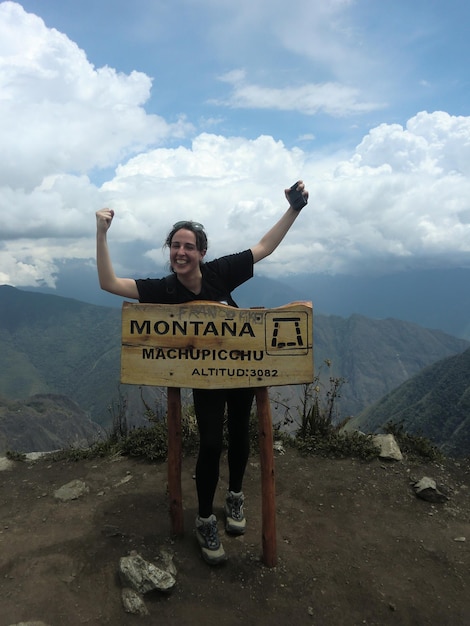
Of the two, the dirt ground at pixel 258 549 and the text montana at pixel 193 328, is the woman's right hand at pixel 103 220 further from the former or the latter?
the dirt ground at pixel 258 549

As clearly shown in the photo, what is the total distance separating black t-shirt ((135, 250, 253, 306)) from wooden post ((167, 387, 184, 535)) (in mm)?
870

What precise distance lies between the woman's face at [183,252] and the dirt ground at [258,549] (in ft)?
8.62

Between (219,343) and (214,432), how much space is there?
76 centimetres

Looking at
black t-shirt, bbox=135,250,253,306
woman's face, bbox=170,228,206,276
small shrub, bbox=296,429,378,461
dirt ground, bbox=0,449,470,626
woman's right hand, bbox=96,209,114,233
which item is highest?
woman's right hand, bbox=96,209,114,233

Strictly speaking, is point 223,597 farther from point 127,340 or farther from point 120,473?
point 120,473

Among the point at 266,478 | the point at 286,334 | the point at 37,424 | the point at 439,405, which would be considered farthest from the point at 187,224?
the point at 37,424

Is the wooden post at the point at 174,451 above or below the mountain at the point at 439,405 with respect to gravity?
above

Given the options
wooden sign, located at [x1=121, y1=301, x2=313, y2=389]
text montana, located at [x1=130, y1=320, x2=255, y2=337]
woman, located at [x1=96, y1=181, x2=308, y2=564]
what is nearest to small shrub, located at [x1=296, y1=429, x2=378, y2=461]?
woman, located at [x1=96, y1=181, x2=308, y2=564]

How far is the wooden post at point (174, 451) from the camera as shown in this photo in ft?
13.3

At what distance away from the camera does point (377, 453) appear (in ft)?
19.9

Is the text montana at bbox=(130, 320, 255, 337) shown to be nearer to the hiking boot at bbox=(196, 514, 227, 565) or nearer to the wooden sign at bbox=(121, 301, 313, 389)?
the wooden sign at bbox=(121, 301, 313, 389)

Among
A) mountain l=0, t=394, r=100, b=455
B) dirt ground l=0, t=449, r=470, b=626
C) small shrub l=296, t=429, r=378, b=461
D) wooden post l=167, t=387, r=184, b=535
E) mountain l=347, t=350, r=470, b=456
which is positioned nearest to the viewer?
dirt ground l=0, t=449, r=470, b=626

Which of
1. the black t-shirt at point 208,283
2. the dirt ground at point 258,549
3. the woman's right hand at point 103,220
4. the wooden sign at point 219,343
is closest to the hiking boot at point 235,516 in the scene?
the dirt ground at point 258,549

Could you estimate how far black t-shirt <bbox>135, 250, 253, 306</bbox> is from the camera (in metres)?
3.85
